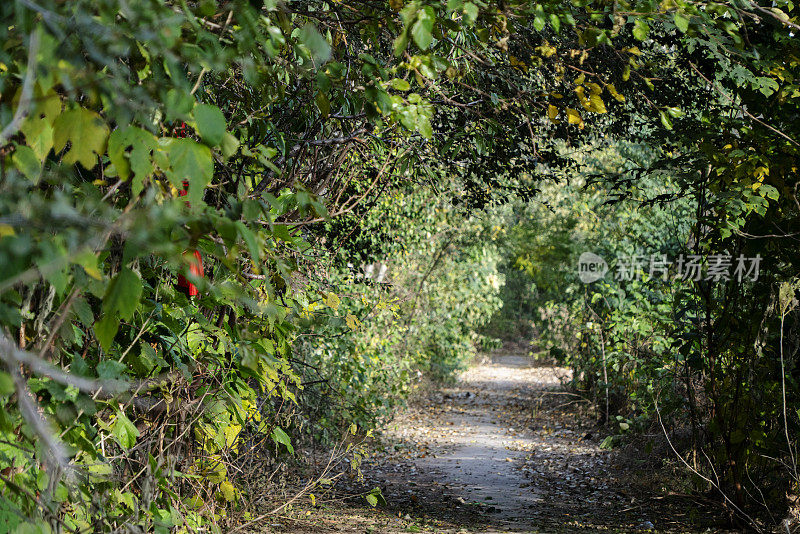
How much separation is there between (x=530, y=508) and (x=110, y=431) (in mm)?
5103

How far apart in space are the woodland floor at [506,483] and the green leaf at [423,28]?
4169 millimetres

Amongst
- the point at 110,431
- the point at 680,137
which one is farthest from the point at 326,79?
the point at 680,137

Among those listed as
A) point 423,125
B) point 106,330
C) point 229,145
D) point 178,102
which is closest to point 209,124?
point 178,102

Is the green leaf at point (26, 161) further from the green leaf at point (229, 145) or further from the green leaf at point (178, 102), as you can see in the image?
the green leaf at point (229, 145)

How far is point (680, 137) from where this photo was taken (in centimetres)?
507

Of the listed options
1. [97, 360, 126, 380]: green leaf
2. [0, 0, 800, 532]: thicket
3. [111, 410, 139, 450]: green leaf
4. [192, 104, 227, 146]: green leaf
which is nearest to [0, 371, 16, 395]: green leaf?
[0, 0, 800, 532]: thicket

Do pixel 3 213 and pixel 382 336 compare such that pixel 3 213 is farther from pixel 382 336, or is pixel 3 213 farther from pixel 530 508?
pixel 382 336

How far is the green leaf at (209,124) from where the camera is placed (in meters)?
1.74

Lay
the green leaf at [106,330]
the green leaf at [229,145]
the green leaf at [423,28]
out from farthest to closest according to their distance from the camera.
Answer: the green leaf at [423,28], the green leaf at [229,145], the green leaf at [106,330]

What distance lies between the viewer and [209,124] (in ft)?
5.77

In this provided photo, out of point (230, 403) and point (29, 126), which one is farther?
point (230, 403)

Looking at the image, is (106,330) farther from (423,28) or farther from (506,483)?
→ (506,483)

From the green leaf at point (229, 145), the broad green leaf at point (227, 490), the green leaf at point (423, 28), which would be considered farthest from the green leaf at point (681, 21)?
the broad green leaf at point (227, 490)

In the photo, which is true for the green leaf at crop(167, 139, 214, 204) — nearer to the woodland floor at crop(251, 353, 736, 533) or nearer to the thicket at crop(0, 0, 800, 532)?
the thicket at crop(0, 0, 800, 532)
